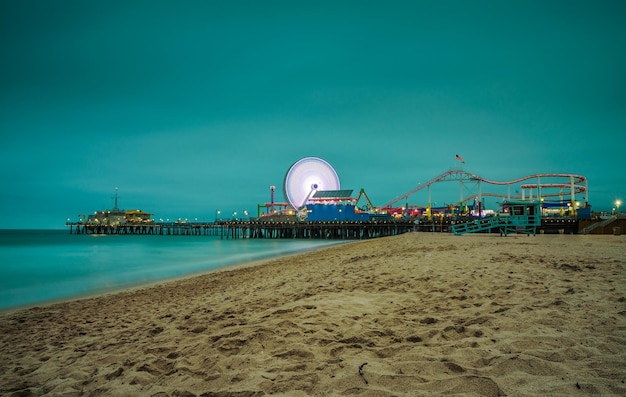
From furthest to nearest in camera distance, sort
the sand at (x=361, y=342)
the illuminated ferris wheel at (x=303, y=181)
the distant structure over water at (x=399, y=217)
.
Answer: the illuminated ferris wheel at (x=303, y=181), the distant structure over water at (x=399, y=217), the sand at (x=361, y=342)

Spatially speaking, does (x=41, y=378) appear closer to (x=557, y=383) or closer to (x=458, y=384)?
(x=458, y=384)

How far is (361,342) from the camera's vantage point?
3861mm

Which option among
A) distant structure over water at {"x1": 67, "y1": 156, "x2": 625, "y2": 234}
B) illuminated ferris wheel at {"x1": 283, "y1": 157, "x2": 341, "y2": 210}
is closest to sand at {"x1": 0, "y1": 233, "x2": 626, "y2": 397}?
distant structure over water at {"x1": 67, "y1": 156, "x2": 625, "y2": 234}

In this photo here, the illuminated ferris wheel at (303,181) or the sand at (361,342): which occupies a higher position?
the illuminated ferris wheel at (303,181)

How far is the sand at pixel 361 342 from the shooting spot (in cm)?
294

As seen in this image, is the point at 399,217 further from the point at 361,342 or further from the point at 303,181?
the point at 361,342

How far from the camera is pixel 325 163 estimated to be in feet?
275

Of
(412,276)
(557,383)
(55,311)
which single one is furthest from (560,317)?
(55,311)

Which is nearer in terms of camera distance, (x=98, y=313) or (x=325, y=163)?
(x=98, y=313)

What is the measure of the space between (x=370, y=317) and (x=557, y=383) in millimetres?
2283

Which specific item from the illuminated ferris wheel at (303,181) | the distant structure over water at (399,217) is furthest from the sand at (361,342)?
the illuminated ferris wheel at (303,181)

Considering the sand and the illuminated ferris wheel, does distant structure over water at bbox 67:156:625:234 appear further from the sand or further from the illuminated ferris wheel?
the sand

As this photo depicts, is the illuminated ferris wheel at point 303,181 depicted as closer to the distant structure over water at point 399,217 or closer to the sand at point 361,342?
the distant structure over water at point 399,217

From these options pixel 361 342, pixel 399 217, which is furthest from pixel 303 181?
pixel 361 342
